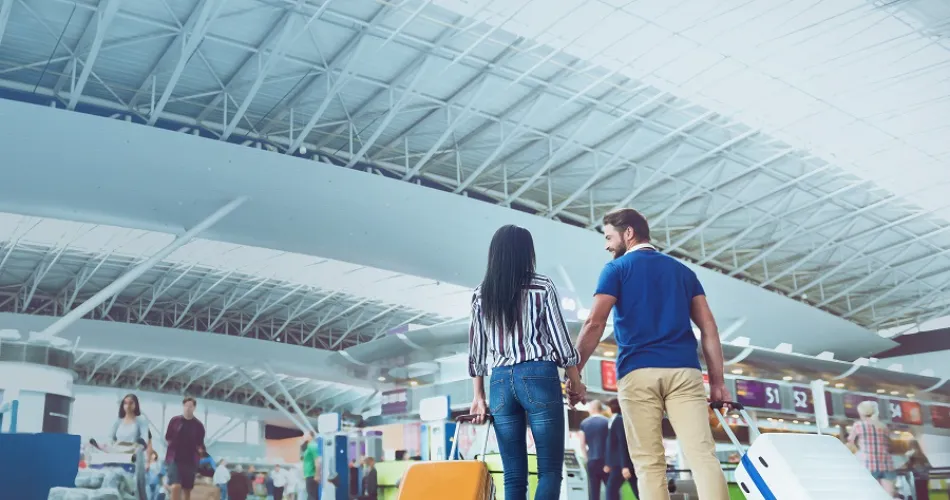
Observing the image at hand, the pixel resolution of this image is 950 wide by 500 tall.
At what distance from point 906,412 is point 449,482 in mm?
30366

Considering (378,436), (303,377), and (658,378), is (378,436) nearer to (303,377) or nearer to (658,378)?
(303,377)

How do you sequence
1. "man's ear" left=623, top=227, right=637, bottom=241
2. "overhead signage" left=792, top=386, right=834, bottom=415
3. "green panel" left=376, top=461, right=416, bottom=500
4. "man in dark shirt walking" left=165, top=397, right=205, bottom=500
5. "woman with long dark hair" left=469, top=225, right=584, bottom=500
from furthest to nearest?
"overhead signage" left=792, top=386, right=834, bottom=415, "green panel" left=376, top=461, right=416, bottom=500, "man in dark shirt walking" left=165, top=397, right=205, bottom=500, "man's ear" left=623, top=227, right=637, bottom=241, "woman with long dark hair" left=469, top=225, right=584, bottom=500

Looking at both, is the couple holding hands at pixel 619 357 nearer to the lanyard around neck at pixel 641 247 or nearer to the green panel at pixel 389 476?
the lanyard around neck at pixel 641 247

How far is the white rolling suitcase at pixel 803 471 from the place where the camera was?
127 inches

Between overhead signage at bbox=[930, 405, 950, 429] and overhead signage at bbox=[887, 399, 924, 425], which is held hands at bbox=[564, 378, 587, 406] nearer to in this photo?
overhead signage at bbox=[887, 399, 924, 425]

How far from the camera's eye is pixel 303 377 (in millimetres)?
35031

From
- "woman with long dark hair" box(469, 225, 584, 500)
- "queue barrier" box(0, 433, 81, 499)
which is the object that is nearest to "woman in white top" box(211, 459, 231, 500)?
"queue barrier" box(0, 433, 81, 499)

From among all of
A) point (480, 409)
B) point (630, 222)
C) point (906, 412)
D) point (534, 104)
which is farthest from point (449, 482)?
point (906, 412)

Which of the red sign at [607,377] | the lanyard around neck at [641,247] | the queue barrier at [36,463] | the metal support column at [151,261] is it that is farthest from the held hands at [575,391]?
the red sign at [607,377]

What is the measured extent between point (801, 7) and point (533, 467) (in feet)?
33.8

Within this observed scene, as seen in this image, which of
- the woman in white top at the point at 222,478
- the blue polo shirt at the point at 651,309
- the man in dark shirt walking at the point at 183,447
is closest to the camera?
the blue polo shirt at the point at 651,309

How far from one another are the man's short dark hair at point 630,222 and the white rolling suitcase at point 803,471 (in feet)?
3.94

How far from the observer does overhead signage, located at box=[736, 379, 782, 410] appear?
79.1ft

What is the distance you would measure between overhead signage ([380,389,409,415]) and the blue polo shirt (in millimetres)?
21897
